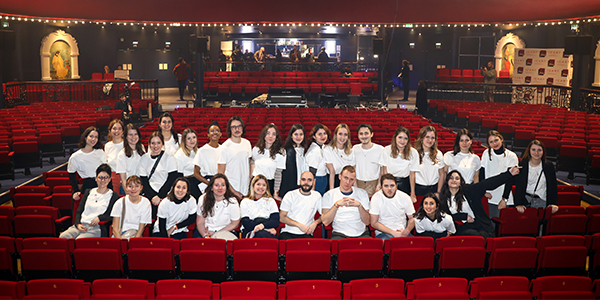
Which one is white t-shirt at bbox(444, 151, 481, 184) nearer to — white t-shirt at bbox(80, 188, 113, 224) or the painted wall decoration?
white t-shirt at bbox(80, 188, 113, 224)

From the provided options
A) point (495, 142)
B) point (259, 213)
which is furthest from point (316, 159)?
point (495, 142)

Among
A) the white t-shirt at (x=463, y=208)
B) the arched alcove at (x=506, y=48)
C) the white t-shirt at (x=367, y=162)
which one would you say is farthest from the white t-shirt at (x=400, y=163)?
the arched alcove at (x=506, y=48)

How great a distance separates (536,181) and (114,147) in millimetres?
5772

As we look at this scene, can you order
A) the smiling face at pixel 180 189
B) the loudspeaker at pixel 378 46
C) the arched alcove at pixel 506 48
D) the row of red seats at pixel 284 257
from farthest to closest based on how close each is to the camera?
1. the arched alcove at pixel 506 48
2. the loudspeaker at pixel 378 46
3. the smiling face at pixel 180 189
4. the row of red seats at pixel 284 257

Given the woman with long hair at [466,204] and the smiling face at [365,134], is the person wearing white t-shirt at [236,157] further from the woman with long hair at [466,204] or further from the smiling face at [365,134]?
the woman with long hair at [466,204]

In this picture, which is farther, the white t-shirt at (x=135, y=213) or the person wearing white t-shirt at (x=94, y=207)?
the person wearing white t-shirt at (x=94, y=207)

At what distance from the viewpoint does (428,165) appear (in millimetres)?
6180

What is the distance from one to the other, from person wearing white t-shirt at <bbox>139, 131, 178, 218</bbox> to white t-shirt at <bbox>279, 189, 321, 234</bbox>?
159 centimetres

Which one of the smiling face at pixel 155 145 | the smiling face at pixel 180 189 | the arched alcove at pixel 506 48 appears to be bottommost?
the smiling face at pixel 180 189

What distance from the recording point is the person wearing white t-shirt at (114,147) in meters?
6.42

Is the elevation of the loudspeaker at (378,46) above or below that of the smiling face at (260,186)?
above

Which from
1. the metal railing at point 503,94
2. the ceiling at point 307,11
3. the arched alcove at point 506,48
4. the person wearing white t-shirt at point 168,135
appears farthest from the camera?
the arched alcove at point 506,48

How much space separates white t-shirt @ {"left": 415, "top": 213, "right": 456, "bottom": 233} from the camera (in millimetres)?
5453

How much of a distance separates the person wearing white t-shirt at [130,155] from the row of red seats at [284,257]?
1347 millimetres
